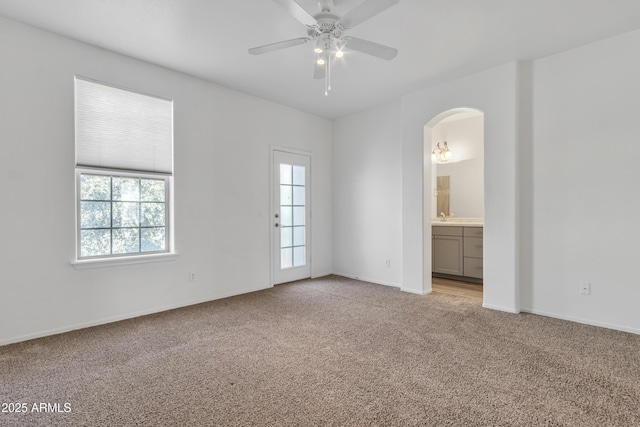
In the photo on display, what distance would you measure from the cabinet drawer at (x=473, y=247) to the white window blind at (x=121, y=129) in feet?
14.0

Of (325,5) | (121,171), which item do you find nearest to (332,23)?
(325,5)

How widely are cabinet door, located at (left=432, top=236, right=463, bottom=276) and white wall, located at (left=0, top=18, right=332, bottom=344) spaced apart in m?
2.77

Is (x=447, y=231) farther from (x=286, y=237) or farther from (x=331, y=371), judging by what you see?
(x=331, y=371)

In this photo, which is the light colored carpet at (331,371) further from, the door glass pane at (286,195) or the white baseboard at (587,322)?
the door glass pane at (286,195)

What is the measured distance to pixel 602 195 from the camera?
2.98m

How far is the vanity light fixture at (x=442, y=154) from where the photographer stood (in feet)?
18.8

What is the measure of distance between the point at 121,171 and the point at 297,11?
2399 mm

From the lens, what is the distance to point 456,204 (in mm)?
5742

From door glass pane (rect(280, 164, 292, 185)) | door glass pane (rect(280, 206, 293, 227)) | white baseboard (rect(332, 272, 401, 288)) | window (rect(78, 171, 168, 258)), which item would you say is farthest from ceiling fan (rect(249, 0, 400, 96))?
white baseboard (rect(332, 272, 401, 288))

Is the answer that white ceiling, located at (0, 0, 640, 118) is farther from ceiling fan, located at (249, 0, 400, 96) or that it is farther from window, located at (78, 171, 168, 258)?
window, located at (78, 171, 168, 258)

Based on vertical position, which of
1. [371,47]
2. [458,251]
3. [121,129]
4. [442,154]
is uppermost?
[371,47]

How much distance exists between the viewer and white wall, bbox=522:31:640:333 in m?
2.86

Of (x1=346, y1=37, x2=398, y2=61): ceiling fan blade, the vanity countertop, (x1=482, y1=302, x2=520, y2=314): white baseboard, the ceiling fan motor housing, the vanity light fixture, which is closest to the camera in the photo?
the ceiling fan motor housing

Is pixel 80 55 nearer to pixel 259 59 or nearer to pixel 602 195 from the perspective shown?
pixel 259 59
